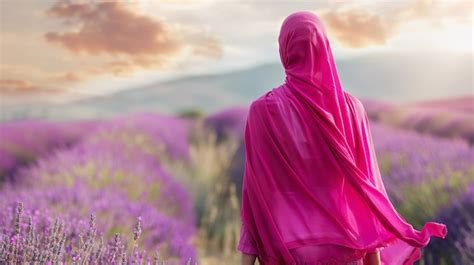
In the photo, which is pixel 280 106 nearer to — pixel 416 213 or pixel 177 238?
pixel 177 238

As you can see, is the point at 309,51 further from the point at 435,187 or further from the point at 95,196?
the point at 435,187

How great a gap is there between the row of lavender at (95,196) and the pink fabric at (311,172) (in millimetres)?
439

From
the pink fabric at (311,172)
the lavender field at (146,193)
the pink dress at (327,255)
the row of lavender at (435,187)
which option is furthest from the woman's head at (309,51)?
the row of lavender at (435,187)

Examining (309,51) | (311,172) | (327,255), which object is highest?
(309,51)

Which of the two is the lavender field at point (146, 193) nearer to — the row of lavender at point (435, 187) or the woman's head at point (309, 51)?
the row of lavender at point (435, 187)

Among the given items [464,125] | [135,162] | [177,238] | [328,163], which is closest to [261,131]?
[328,163]

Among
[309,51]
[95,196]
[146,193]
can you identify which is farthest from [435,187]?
[309,51]

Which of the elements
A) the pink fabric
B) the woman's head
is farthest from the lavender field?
the woman's head

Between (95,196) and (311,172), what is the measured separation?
168 centimetres

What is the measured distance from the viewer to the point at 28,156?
6.07 metres

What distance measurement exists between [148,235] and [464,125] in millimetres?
4580

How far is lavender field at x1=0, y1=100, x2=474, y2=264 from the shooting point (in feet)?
7.77

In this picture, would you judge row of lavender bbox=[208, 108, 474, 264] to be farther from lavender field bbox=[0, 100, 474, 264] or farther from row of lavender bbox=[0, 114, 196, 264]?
row of lavender bbox=[0, 114, 196, 264]

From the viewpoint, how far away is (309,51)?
2014 millimetres
